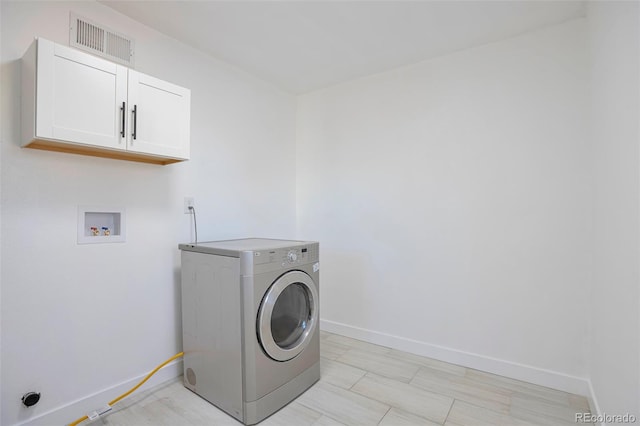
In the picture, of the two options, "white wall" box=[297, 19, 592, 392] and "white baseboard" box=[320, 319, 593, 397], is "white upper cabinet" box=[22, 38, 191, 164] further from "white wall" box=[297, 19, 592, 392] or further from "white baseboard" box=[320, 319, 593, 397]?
"white baseboard" box=[320, 319, 593, 397]

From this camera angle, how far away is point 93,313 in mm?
1755

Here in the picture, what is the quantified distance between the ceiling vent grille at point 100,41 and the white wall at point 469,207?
173 cm

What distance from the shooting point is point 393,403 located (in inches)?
71.9

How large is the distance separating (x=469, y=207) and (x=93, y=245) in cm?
249

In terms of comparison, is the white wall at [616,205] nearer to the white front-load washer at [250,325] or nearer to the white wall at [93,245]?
the white front-load washer at [250,325]

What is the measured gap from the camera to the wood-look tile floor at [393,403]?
1.67 meters

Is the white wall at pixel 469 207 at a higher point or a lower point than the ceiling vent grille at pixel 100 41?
lower

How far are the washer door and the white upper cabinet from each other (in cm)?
100

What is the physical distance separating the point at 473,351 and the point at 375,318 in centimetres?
80

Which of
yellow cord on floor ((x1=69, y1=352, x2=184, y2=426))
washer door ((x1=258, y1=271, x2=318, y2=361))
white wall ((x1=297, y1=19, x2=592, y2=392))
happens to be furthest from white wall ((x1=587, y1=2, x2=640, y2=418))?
yellow cord on floor ((x1=69, y1=352, x2=184, y2=426))

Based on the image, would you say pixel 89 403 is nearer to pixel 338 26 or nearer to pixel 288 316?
pixel 288 316

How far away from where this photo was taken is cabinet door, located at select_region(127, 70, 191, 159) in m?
1.65

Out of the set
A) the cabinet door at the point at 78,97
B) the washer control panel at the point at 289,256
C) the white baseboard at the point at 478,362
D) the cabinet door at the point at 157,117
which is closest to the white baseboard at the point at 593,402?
the white baseboard at the point at 478,362

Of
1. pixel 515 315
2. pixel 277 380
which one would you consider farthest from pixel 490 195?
pixel 277 380
